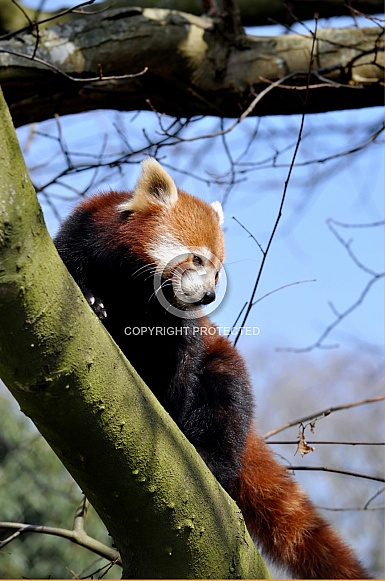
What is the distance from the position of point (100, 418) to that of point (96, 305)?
46.1 inches

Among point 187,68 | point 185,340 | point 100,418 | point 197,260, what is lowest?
point 100,418

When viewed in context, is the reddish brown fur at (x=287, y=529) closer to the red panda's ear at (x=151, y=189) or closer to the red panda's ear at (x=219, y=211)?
the red panda's ear at (x=219, y=211)

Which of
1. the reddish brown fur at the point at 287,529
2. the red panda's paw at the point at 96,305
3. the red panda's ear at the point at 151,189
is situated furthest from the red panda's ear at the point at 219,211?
the reddish brown fur at the point at 287,529

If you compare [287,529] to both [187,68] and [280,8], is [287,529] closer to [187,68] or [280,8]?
[187,68]

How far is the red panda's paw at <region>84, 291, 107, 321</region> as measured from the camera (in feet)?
9.68

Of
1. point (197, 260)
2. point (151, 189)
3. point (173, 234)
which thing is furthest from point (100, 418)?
point (151, 189)

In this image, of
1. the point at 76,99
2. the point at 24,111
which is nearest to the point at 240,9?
the point at 76,99

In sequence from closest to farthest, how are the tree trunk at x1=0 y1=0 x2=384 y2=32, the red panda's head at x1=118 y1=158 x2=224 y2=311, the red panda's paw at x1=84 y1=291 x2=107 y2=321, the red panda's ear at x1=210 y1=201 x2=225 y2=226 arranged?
the red panda's paw at x1=84 y1=291 x2=107 y2=321, the red panda's head at x1=118 y1=158 x2=224 y2=311, the red panda's ear at x1=210 y1=201 x2=225 y2=226, the tree trunk at x1=0 y1=0 x2=384 y2=32

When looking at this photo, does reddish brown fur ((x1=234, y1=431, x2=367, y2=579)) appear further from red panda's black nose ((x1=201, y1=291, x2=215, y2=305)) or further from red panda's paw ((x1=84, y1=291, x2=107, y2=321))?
red panda's paw ((x1=84, y1=291, x2=107, y2=321))

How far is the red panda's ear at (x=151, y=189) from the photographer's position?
3.21 m

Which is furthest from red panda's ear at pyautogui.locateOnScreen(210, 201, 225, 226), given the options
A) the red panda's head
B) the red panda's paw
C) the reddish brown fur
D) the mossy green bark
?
the mossy green bark

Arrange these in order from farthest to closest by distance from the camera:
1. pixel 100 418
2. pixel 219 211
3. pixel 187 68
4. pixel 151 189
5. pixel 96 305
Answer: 1. pixel 187 68
2. pixel 219 211
3. pixel 151 189
4. pixel 96 305
5. pixel 100 418

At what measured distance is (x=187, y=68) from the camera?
4.25 meters

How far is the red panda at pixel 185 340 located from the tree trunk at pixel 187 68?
1085 mm
